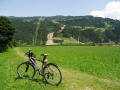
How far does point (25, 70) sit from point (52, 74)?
10.3 ft

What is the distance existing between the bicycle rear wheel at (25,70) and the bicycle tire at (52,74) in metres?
1.63

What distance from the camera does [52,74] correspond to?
40.0 feet

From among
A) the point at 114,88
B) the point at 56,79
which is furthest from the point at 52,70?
the point at 114,88

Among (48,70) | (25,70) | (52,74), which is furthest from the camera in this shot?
(25,70)

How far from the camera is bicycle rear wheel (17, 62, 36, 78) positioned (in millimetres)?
13817

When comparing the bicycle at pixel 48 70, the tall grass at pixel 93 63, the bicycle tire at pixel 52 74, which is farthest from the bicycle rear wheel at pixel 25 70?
the tall grass at pixel 93 63

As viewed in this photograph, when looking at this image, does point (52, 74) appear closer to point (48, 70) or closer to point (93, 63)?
point (48, 70)

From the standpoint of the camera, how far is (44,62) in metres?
12.5

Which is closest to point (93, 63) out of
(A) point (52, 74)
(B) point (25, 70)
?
(B) point (25, 70)

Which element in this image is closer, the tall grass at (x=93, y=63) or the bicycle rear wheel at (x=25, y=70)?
the bicycle rear wheel at (x=25, y=70)

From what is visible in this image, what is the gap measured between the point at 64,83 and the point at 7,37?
43.3 m

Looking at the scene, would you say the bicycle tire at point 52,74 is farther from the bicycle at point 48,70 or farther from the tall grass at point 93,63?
the tall grass at point 93,63

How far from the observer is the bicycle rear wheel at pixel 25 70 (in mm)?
13817

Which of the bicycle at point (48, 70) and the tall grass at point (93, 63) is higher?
the bicycle at point (48, 70)
